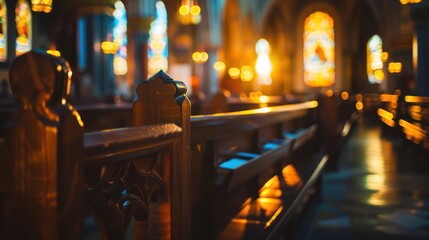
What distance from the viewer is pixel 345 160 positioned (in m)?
7.07

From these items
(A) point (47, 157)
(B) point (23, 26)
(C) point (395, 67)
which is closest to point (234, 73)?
(C) point (395, 67)

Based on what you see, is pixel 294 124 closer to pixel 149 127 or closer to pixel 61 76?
pixel 149 127

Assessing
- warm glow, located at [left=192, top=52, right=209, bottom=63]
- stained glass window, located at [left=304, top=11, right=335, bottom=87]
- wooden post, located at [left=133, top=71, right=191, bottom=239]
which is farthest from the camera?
stained glass window, located at [left=304, top=11, right=335, bottom=87]

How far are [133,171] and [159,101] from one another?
280mm

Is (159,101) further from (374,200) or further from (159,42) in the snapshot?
(159,42)

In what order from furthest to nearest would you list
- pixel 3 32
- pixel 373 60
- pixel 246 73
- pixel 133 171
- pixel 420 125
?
pixel 373 60 → pixel 246 73 → pixel 3 32 → pixel 420 125 → pixel 133 171

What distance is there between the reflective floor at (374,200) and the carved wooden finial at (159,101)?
2.04m

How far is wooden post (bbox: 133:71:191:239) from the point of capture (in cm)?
156

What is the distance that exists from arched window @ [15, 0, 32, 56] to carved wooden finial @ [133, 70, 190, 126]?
1500cm

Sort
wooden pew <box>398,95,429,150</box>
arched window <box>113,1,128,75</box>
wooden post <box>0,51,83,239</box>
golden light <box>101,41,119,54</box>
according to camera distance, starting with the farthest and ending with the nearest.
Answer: arched window <box>113,1,128,75</box>
golden light <box>101,41,119,54</box>
wooden pew <box>398,95,429,150</box>
wooden post <box>0,51,83,239</box>

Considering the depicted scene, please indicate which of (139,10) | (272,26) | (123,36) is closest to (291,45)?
(272,26)

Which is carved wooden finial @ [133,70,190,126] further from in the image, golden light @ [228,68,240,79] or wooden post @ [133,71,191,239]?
golden light @ [228,68,240,79]

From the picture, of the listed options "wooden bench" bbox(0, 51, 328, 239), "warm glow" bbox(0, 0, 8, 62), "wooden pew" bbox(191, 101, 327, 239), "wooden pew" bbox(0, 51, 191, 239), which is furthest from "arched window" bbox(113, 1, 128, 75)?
"wooden pew" bbox(0, 51, 191, 239)

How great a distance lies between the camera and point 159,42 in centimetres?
2127
